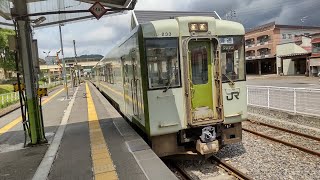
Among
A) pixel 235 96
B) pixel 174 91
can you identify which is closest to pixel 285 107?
pixel 235 96

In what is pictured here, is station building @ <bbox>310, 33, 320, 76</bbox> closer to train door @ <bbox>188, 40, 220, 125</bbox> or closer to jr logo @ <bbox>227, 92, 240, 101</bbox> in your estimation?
jr logo @ <bbox>227, 92, 240, 101</bbox>

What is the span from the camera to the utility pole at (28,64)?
7.17m

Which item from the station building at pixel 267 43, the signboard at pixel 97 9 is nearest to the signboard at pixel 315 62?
the station building at pixel 267 43

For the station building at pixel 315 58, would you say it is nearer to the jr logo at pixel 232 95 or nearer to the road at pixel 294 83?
the road at pixel 294 83

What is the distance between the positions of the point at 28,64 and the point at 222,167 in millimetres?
5170

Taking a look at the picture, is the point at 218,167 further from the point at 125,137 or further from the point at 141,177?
the point at 141,177

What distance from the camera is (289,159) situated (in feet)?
23.6

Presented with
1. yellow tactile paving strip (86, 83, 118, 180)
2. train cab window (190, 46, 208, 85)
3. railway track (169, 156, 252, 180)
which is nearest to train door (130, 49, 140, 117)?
yellow tactile paving strip (86, 83, 118, 180)

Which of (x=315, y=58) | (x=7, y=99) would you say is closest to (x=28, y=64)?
(x=7, y=99)

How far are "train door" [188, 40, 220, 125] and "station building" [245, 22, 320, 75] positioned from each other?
49419 mm

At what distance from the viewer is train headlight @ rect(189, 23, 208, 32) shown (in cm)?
644

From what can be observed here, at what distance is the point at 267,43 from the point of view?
2317 inches

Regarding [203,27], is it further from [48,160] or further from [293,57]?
[293,57]

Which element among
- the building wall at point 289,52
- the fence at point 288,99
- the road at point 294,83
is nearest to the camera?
the fence at point 288,99
